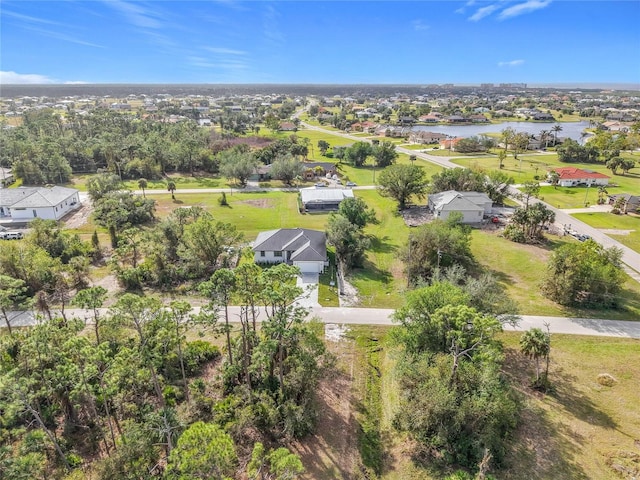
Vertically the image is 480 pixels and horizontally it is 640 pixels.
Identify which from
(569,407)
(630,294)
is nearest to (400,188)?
(630,294)

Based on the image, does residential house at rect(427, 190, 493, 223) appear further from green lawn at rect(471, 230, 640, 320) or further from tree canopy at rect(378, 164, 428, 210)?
tree canopy at rect(378, 164, 428, 210)

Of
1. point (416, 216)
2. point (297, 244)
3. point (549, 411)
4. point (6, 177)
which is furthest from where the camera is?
point (6, 177)

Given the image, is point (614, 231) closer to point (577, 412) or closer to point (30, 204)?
point (577, 412)

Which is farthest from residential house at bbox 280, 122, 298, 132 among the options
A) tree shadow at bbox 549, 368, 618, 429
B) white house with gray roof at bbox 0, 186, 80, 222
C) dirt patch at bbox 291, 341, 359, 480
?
tree shadow at bbox 549, 368, 618, 429

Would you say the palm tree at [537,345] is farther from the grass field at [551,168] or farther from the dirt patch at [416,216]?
the grass field at [551,168]

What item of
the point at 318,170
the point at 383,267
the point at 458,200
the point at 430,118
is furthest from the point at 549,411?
the point at 430,118

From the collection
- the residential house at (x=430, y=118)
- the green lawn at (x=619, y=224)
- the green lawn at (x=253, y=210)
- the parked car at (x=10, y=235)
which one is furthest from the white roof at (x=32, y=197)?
the residential house at (x=430, y=118)

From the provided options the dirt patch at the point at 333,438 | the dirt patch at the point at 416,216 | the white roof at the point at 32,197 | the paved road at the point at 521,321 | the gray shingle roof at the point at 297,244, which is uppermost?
the white roof at the point at 32,197
